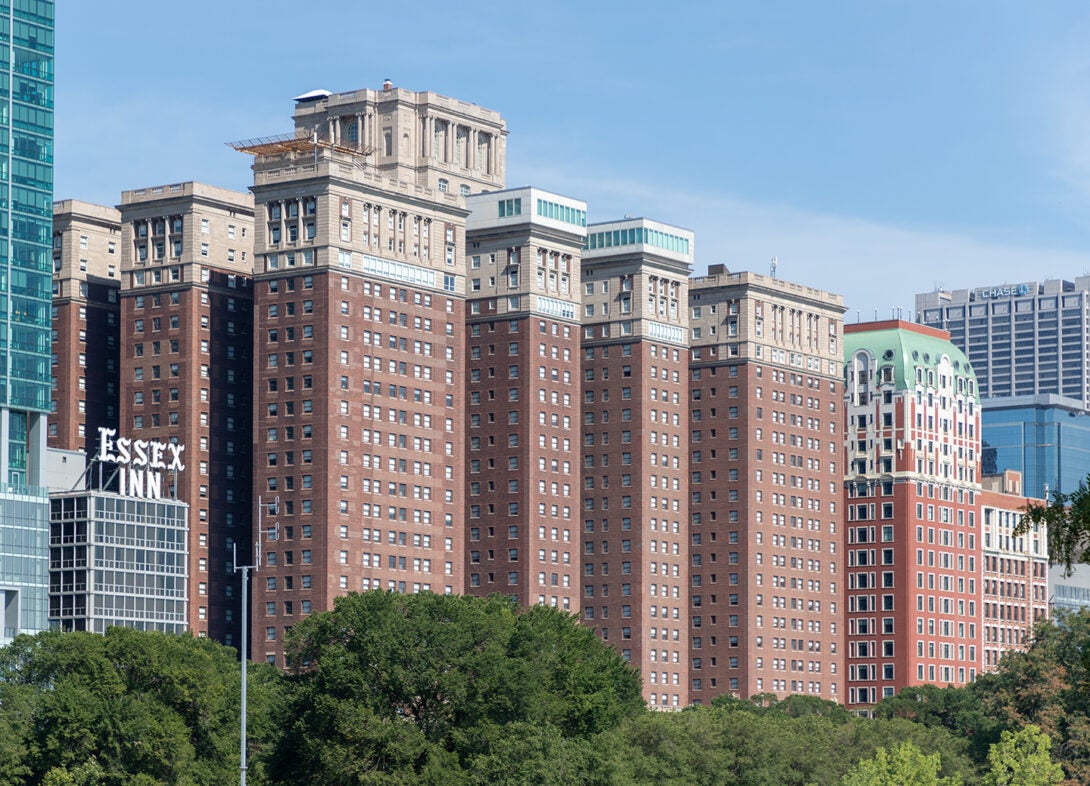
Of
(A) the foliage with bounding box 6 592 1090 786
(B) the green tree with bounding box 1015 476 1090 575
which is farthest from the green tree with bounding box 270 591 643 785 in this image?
(B) the green tree with bounding box 1015 476 1090 575

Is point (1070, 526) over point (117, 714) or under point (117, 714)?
over

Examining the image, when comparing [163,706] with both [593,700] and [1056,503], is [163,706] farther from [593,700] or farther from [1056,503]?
[1056,503]

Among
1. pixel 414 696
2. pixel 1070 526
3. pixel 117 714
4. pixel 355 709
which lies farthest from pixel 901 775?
pixel 1070 526

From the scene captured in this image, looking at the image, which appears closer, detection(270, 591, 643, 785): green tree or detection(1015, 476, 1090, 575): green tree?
detection(1015, 476, 1090, 575): green tree

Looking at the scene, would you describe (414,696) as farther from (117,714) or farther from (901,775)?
(901,775)

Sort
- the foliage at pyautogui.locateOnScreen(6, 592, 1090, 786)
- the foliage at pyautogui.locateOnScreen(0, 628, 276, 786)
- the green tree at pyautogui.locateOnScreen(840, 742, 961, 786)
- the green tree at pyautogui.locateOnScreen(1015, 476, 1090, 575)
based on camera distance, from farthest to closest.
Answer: the green tree at pyautogui.locateOnScreen(840, 742, 961, 786) → the foliage at pyautogui.locateOnScreen(0, 628, 276, 786) → the foliage at pyautogui.locateOnScreen(6, 592, 1090, 786) → the green tree at pyautogui.locateOnScreen(1015, 476, 1090, 575)

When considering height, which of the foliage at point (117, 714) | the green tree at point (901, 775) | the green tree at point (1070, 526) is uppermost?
the green tree at point (1070, 526)

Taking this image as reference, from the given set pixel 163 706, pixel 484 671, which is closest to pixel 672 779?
pixel 484 671

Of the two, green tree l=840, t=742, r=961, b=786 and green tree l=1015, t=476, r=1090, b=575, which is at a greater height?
green tree l=1015, t=476, r=1090, b=575

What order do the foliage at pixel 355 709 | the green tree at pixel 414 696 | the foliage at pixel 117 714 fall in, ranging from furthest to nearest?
1. the foliage at pixel 117 714
2. the foliage at pixel 355 709
3. the green tree at pixel 414 696

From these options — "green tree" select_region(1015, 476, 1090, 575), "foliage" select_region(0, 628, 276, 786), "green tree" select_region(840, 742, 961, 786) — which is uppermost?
"green tree" select_region(1015, 476, 1090, 575)

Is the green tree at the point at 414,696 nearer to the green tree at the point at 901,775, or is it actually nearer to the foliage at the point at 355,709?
the foliage at the point at 355,709

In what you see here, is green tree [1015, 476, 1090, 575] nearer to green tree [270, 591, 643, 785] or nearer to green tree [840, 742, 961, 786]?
green tree [270, 591, 643, 785]

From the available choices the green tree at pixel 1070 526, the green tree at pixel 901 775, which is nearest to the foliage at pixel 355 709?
the green tree at pixel 901 775
